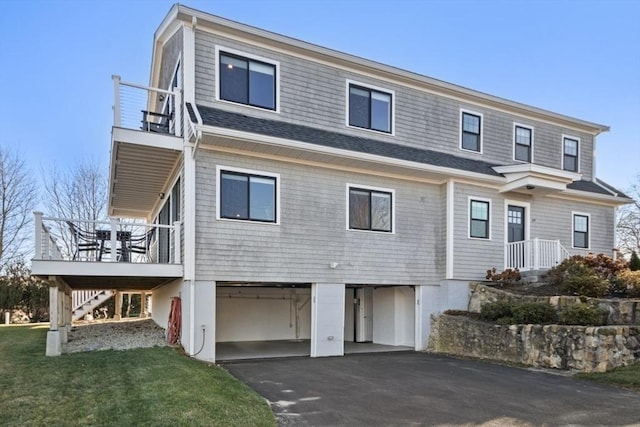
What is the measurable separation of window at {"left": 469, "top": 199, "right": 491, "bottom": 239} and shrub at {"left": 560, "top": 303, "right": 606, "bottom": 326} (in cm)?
407

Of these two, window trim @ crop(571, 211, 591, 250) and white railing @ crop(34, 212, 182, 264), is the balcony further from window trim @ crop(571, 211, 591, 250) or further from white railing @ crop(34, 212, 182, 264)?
window trim @ crop(571, 211, 591, 250)

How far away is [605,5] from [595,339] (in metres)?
12.7

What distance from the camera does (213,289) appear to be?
1052 centimetres

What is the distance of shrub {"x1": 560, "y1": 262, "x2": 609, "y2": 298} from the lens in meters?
A: 11.5

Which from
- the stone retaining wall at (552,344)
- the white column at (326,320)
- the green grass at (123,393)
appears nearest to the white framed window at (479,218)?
the stone retaining wall at (552,344)

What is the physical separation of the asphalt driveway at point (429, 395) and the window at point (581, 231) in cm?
833

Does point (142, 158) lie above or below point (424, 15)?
below

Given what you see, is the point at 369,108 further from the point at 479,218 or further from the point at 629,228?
the point at 629,228

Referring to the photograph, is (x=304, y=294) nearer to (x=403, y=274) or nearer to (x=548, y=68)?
(x=403, y=274)

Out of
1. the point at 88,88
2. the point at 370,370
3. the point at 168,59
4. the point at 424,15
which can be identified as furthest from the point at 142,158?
the point at 88,88

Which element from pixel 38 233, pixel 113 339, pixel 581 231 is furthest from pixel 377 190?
pixel 581 231

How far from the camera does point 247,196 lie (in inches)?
439

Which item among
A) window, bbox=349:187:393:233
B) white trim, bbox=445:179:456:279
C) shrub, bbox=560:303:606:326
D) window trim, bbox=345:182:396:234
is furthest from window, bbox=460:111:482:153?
shrub, bbox=560:303:606:326

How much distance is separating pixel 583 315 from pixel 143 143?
10691 mm
